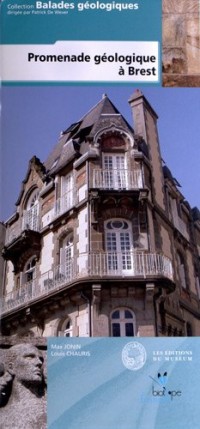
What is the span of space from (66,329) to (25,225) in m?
0.99

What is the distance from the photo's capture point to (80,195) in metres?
4.44

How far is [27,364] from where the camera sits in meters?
3.92

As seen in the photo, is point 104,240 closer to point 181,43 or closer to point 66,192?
point 66,192

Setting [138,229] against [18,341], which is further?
[138,229]

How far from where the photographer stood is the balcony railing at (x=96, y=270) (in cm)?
414

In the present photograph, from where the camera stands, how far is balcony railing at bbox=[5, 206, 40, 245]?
4461 millimetres

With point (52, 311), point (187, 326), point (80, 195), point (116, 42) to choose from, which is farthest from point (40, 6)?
point (187, 326)

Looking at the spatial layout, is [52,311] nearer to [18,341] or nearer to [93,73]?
[18,341]

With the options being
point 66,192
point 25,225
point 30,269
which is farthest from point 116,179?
point 30,269

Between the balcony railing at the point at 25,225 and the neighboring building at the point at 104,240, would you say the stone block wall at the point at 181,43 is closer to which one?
the neighboring building at the point at 104,240

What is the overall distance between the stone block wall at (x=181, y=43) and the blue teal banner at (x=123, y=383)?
83.1 inches

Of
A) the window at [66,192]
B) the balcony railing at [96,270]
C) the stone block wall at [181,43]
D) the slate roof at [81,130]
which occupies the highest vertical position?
the stone block wall at [181,43]

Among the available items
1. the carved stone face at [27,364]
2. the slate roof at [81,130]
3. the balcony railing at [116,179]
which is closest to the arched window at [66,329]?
the carved stone face at [27,364]

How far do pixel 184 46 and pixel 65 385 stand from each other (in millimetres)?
2867
